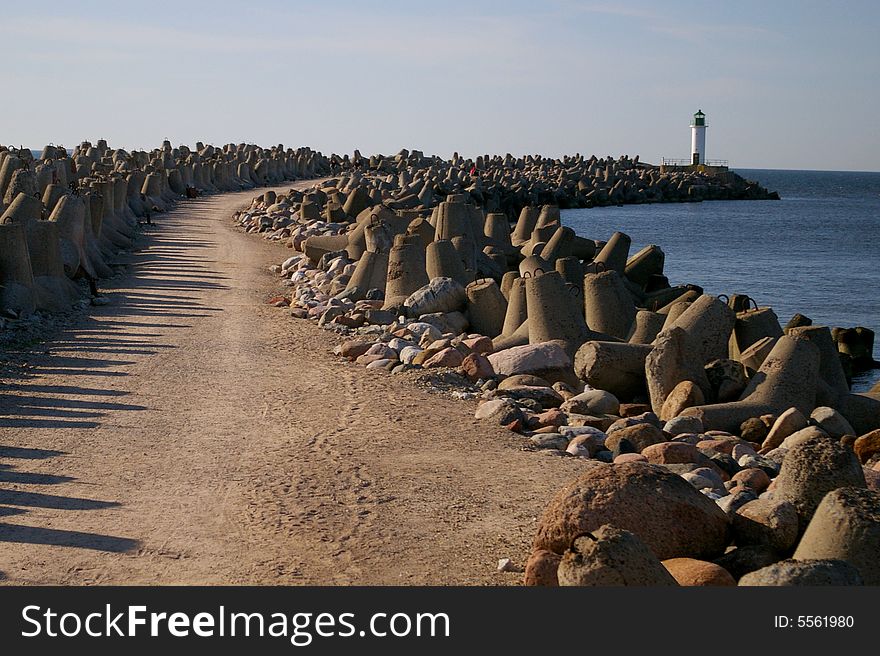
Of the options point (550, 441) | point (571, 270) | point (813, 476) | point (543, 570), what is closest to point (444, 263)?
point (571, 270)

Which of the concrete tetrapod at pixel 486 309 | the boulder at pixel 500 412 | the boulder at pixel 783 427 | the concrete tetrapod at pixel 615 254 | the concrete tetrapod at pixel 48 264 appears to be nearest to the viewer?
the boulder at pixel 500 412

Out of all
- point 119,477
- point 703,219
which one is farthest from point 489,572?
point 703,219

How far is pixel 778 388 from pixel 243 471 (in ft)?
16.2

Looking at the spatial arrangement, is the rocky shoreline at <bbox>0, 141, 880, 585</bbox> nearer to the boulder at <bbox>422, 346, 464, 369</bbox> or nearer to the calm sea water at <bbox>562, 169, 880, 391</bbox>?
the boulder at <bbox>422, 346, 464, 369</bbox>

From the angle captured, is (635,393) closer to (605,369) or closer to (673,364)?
(605,369)

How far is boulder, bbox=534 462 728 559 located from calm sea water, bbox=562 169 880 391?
10.4m

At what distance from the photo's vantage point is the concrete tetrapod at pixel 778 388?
9148 mm

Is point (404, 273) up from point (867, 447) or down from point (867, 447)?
up

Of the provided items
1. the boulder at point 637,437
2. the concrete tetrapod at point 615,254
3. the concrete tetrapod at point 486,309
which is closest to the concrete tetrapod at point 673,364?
the boulder at point 637,437

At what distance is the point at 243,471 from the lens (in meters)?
6.92

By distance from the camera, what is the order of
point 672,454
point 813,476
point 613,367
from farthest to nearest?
point 613,367 < point 672,454 < point 813,476

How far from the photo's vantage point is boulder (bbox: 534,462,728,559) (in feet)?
16.6

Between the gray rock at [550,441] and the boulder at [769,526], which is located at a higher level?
the boulder at [769,526]

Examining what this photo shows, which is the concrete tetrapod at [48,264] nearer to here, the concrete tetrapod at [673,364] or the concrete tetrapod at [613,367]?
the concrete tetrapod at [613,367]
